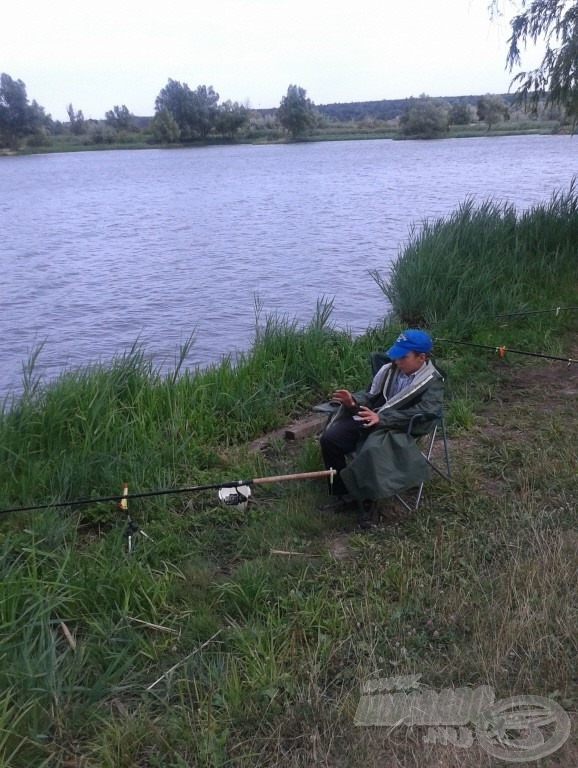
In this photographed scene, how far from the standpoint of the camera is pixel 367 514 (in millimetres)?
4473

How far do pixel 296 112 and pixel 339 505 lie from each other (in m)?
77.3

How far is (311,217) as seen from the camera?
23781 mm

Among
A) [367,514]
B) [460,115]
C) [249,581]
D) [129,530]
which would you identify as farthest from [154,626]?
[460,115]

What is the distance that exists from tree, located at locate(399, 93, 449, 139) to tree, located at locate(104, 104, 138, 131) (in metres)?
31.0

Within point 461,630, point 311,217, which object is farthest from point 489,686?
point 311,217

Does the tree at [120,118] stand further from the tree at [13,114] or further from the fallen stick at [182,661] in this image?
the fallen stick at [182,661]

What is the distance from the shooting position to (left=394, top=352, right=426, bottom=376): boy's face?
466cm

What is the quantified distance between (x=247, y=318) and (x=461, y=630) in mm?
9945

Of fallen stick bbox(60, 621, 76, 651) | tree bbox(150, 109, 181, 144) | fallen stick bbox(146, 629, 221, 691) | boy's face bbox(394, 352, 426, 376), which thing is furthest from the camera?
tree bbox(150, 109, 181, 144)

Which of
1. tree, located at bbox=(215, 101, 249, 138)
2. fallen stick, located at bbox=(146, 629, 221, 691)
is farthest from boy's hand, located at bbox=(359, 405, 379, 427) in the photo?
tree, located at bbox=(215, 101, 249, 138)

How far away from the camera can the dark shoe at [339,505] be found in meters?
4.60

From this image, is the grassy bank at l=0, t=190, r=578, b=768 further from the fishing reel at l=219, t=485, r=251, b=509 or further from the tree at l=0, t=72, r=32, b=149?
the tree at l=0, t=72, r=32, b=149

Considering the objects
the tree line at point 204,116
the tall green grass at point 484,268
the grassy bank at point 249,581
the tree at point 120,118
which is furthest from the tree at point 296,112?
the grassy bank at point 249,581

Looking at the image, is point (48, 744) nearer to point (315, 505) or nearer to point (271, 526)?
point (271, 526)
